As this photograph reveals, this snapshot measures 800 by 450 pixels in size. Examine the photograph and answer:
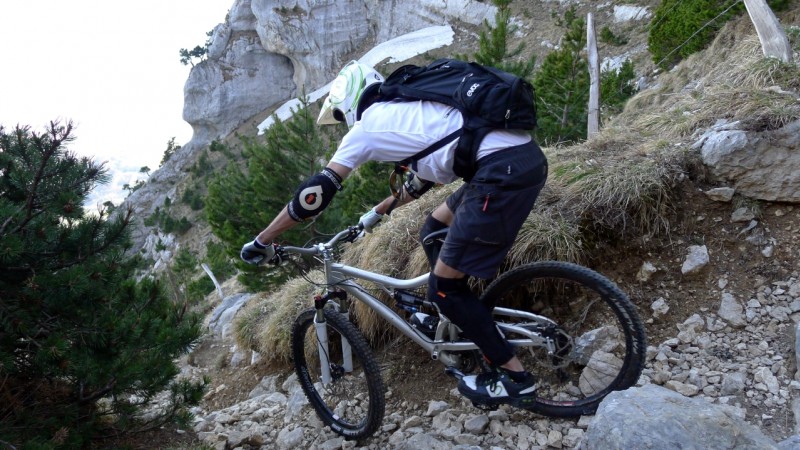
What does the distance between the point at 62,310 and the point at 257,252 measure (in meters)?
1.10

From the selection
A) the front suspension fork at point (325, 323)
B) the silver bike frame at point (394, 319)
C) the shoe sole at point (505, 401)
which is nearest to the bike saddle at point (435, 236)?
the silver bike frame at point (394, 319)

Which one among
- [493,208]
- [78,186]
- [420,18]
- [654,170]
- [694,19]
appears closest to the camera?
[493,208]

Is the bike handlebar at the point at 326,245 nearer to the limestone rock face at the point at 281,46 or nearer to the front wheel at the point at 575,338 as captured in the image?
the front wheel at the point at 575,338

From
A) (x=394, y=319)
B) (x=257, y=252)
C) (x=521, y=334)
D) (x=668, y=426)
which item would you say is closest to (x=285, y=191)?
(x=394, y=319)

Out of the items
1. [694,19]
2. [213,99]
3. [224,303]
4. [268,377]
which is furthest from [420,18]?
[268,377]

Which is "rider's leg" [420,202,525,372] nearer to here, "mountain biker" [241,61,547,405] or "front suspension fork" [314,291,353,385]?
"mountain biker" [241,61,547,405]

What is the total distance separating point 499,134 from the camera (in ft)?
10.7

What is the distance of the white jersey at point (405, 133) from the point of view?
10.8 ft

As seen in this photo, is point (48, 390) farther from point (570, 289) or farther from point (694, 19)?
point (694, 19)

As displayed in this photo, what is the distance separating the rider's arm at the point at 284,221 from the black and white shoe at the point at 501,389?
4.69 ft

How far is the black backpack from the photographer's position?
316 cm

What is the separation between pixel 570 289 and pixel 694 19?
11637mm

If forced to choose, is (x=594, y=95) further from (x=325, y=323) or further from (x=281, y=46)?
(x=281, y=46)

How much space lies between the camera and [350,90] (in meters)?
3.58
